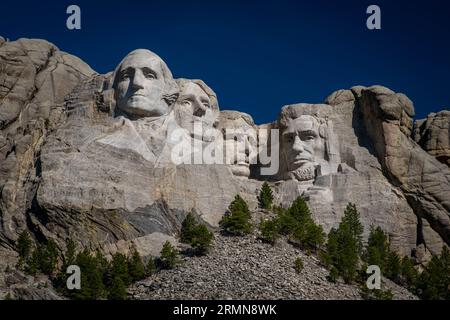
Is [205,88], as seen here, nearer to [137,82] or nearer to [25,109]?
[137,82]

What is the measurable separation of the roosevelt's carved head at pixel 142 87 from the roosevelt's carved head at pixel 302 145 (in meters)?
4.01

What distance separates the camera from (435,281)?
3272 centimetres

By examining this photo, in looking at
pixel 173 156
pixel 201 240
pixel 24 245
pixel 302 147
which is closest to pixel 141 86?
pixel 173 156

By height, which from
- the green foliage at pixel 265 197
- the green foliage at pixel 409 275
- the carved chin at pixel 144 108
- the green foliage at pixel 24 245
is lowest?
the green foliage at pixel 409 275

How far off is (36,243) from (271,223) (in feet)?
20.6

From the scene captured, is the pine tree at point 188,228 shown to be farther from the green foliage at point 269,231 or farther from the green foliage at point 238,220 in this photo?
the green foliage at point 269,231

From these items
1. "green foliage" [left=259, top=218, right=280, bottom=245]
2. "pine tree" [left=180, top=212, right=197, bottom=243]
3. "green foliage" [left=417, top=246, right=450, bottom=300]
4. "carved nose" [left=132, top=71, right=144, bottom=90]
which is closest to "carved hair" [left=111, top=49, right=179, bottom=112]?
"carved nose" [left=132, top=71, right=144, bottom=90]

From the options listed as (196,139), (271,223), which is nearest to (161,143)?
(196,139)

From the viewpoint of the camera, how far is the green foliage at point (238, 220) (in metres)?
33.4

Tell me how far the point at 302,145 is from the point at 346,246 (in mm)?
5094

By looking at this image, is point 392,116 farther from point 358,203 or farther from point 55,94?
point 55,94

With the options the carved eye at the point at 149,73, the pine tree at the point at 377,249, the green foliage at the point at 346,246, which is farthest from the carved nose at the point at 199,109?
→ the pine tree at the point at 377,249

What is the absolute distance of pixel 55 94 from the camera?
37250mm

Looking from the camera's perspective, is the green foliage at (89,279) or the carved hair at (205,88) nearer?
the green foliage at (89,279)
